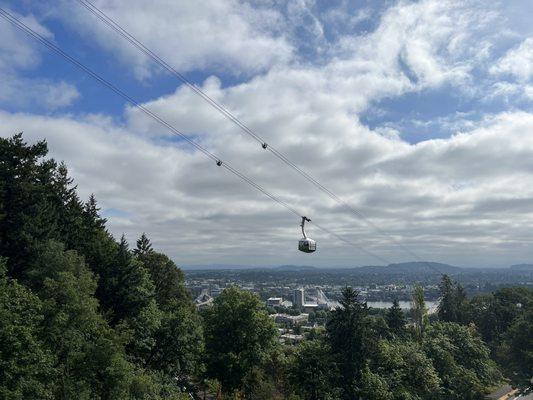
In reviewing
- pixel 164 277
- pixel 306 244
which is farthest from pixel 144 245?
pixel 306 244

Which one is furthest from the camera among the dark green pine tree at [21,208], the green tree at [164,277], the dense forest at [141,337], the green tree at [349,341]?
the green tree at [164,277]

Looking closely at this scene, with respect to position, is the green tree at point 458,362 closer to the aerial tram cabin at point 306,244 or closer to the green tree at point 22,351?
the aerial tram cabin at point 306,244

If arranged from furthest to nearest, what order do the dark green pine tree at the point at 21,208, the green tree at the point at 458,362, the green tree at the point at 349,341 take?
the green tree at the point at 458,362 < the green tree at the point at 349,341 < the dark green pine tree at the point at 21,208

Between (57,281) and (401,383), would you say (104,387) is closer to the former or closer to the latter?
(57,281)

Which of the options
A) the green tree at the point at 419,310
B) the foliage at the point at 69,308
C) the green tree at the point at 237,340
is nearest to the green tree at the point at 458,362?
the green tree at the point at 419,310

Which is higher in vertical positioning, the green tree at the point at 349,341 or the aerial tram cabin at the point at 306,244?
the aerial tram cabin at the point at 306,244

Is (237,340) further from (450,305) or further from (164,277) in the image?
(450,305)
